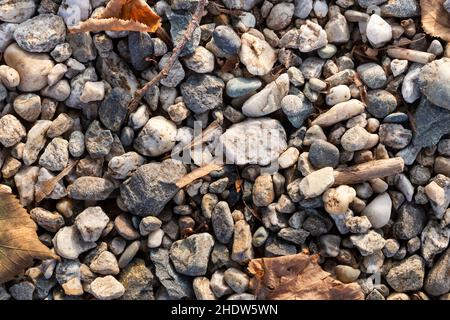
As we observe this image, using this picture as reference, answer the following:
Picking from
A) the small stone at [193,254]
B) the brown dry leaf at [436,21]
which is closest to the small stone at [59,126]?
the small stone at [193,254]

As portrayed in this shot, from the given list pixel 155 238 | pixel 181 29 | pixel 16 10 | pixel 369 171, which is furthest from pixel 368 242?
pixel 16 10

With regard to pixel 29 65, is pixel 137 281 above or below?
below

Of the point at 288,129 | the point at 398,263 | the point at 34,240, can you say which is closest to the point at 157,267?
the point at 34,240

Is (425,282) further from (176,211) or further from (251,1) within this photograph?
(251,1)

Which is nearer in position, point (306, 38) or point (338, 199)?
point (338, 199)

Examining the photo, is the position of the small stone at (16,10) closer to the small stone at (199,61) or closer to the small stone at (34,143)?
the small stone at (34,143)

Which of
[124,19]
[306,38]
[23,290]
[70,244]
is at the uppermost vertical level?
[124,19]

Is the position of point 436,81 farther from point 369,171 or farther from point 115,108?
point 115,108
